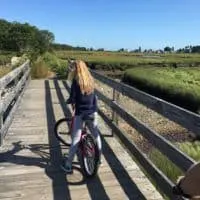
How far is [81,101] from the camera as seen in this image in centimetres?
567

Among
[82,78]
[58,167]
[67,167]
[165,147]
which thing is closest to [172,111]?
[165,147]

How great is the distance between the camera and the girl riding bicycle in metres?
5.60

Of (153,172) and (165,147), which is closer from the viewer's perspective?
(165,147)

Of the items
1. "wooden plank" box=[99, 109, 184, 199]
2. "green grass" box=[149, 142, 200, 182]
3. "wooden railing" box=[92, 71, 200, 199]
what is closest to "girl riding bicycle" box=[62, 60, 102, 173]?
"wooden plank" box=[99, 109, 184, 199]

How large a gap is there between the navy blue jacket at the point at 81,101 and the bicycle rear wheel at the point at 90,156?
326 mm

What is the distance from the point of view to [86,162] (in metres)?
5.69

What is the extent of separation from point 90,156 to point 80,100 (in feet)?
2.38

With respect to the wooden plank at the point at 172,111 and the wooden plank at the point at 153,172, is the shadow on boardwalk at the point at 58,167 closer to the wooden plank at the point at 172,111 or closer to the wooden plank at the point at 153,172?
the wooden plank at the point at 153,172

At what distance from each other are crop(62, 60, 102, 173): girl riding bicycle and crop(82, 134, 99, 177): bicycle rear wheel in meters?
0.09

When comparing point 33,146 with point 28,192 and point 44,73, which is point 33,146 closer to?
point 28,192

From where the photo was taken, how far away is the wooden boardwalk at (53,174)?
5.07 meters

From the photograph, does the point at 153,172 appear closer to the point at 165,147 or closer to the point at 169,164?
the point at 165,147

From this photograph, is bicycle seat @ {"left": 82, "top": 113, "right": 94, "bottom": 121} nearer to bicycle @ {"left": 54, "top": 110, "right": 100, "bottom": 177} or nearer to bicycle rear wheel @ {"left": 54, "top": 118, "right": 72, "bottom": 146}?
bicycle @ {"left": 54, "top": 110, "right": 100, "bottom": 177}

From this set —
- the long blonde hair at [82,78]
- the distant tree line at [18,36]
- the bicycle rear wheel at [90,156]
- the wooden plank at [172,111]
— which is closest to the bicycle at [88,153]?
the bicycle rear wheel at [90,156]
